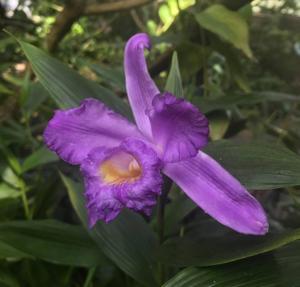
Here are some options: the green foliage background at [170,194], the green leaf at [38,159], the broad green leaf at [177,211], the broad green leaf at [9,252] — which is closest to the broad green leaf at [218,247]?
the green foliage background at [170,194]

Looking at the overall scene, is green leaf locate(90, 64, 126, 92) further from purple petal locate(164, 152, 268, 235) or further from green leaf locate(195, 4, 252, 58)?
purple petal locate(164, 152, 268, 235)

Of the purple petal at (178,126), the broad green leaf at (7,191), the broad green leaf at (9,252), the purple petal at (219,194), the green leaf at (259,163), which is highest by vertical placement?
the purple petal at (178,126)

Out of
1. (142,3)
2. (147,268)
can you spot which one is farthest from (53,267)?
(142,3)

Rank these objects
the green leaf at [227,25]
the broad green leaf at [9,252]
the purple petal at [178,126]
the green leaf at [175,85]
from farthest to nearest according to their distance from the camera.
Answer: the green leaf at [227,25]
the broad green leaf at [9,252]
the green leaf at [175,85]
the purple petal at [178,126]

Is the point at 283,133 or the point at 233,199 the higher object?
the point at 233,199

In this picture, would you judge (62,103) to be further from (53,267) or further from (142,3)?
(142,3)

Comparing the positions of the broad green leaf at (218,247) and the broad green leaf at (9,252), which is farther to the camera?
the broad green leaf at (9,252)

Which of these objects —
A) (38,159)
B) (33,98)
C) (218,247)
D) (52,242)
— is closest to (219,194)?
(218,247)

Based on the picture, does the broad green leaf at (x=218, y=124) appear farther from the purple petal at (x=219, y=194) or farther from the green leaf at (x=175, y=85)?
the purple petal at (x=219, y=194)
